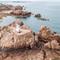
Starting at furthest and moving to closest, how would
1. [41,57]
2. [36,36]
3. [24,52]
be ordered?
[36,36], [24,52], [41,57]

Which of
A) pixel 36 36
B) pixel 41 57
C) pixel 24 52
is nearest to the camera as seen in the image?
pixel 41 57

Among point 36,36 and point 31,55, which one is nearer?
point 31,55

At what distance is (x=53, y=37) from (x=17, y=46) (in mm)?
7238

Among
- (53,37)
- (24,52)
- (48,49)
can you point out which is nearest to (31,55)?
(24,52)

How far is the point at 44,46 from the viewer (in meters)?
31.7

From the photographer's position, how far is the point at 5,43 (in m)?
31.2

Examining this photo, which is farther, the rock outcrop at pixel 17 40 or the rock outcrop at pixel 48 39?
the rock outcrop at pixel 48 39

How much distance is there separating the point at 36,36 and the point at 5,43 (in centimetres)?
551

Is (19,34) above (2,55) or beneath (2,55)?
above

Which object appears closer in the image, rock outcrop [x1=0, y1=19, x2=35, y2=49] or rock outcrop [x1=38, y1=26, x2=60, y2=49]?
rock outcrop [x1=0, y1=19, x2=35, y2=49]

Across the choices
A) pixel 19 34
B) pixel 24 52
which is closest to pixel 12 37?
pixel 19 34

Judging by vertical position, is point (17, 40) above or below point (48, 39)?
above

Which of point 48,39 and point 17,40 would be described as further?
point 48,39

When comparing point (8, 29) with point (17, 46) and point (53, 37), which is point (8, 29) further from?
point (53, 37)
